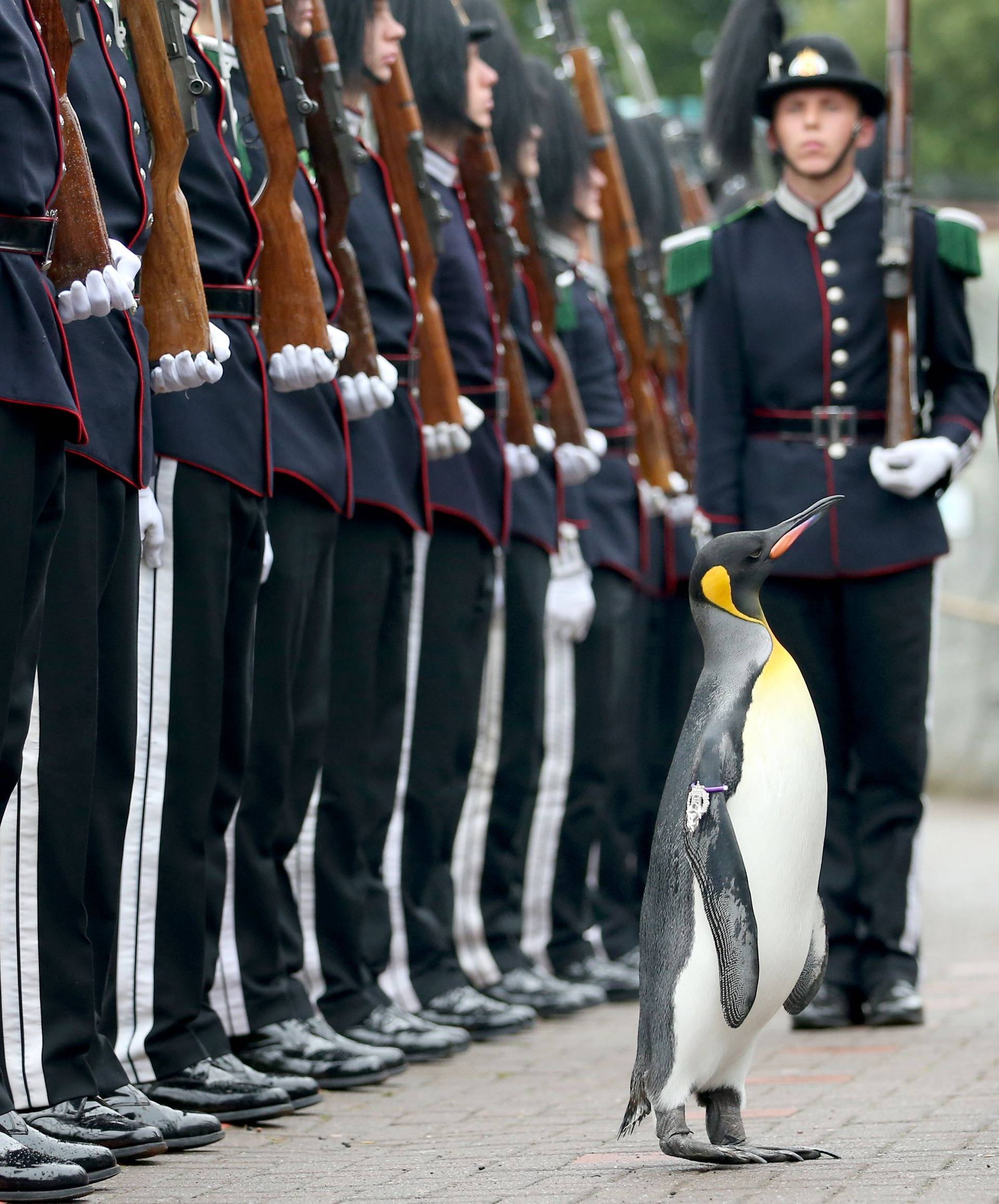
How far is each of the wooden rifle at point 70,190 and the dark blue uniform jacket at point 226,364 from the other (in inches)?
21.6

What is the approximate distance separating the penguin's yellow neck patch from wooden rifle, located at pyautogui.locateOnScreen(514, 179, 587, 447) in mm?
2788

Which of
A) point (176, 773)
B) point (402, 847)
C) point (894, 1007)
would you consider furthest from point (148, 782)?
point (894, 1007)

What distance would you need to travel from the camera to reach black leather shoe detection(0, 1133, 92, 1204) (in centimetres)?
321

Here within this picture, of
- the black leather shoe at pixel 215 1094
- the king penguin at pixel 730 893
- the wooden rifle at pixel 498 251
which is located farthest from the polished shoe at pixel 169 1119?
the wooden rifle at pixel 498 251

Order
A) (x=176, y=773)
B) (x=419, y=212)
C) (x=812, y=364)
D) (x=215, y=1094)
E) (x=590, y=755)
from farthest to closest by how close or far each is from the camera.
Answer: (x=590, y=755)
(x=812, y=364)
(x=419, y=212)
(x=176, y=773)
(x=215, y=1094)

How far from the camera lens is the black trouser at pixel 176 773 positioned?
4102 millimetres

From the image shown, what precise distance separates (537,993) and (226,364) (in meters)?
2.37

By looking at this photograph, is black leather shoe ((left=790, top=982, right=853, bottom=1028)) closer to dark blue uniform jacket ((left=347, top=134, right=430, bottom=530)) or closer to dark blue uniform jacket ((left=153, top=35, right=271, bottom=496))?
dark blue uniform jacket ((left=347, top=134, right=430, bottom=530))

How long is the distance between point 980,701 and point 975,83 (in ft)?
63.3

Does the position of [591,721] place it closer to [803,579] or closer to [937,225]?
[803,579]

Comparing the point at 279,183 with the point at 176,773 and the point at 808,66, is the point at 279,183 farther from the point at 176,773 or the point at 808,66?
the point at 808,66

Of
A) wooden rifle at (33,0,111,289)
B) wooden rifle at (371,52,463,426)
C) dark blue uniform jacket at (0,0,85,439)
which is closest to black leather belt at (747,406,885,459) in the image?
wooden rifle at (371,52,463,426)

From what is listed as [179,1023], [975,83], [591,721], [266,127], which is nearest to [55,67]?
[266,127]

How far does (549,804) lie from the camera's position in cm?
664
